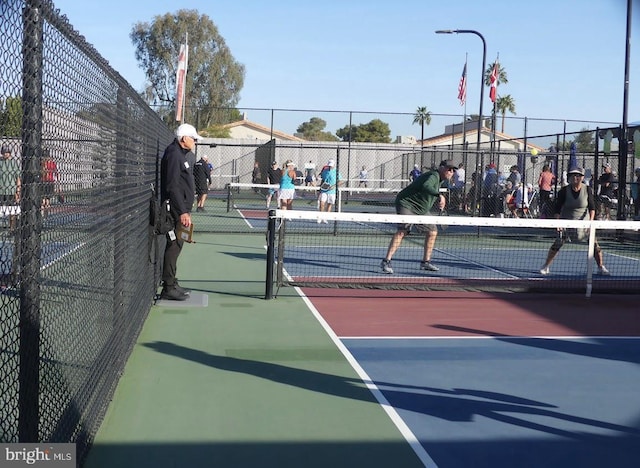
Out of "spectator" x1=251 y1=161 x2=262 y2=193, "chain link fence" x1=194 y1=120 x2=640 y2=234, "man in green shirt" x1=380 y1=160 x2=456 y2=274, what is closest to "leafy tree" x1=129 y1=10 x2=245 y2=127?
"chain link fence" x1=194 y1=120 x2=640 y2=234

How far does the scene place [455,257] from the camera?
51.5 ft

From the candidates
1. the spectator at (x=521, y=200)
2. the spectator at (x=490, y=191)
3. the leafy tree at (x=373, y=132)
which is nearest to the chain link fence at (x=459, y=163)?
the spectator at (x=490, y=191)

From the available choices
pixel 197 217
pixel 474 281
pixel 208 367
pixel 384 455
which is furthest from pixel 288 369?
pixel 197 217

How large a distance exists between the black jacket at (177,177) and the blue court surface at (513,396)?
7.95 feet

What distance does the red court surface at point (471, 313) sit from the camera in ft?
28.3

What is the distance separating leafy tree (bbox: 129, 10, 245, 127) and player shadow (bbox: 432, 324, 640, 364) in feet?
193

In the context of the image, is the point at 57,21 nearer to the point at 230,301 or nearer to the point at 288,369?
the point at 288,369

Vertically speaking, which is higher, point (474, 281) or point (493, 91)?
point (493, 91)

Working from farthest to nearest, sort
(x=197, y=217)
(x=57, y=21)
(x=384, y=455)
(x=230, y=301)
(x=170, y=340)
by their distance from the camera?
(x=197, y=217)
(x=230, y=301)
(x=170, y=340)
(x=384, y=455)
(x=57, y=21)

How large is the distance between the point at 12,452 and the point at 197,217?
19.9m

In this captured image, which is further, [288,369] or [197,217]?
[197,217]

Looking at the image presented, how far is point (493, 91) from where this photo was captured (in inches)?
1244

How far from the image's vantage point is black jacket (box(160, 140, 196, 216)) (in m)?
8.73

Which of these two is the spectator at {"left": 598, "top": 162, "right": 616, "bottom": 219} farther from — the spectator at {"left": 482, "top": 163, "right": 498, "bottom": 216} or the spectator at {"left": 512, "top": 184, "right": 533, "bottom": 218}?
the spectator at {"left": 482, "top": 163, "right": 498, "bottom": 216}
